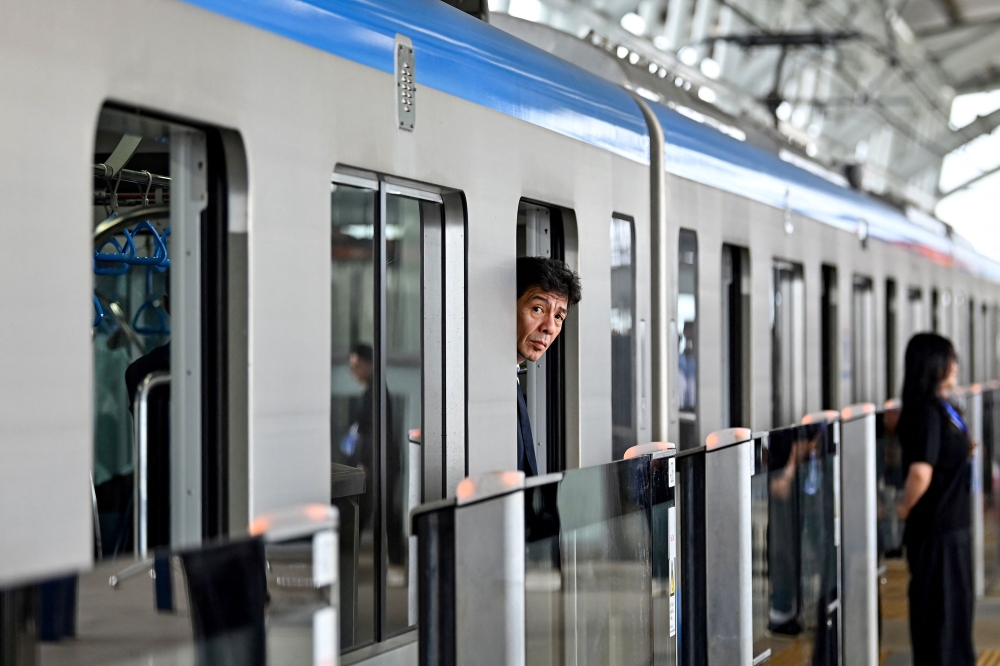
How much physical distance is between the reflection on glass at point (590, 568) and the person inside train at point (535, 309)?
13.5 inches

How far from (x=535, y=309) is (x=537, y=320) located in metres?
0.05

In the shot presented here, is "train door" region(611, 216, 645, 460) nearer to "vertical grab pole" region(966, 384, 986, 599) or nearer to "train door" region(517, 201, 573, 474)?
"train door" region(517, 201, 573, 474)

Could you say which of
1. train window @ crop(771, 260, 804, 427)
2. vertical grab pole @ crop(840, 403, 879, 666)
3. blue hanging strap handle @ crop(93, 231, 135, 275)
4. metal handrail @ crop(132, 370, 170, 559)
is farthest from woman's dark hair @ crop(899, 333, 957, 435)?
metal handrail @ crop(132, 370, 170, 559)

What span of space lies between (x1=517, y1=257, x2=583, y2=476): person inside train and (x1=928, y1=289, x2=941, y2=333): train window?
7.59 metres

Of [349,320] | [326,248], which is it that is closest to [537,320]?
[326,248]

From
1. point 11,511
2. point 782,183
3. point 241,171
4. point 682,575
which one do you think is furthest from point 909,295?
point 11,511

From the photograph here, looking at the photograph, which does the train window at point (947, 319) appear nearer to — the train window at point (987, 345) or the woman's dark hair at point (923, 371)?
the train window at point (987, 345)

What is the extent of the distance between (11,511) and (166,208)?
9.34 feet

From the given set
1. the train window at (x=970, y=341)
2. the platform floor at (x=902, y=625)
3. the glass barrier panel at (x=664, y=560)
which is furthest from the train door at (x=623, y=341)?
the train window at (x=970, y=341)

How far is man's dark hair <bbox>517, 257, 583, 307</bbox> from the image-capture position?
3766 millimetres

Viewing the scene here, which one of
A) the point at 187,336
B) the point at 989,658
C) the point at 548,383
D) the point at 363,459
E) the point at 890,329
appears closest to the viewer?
the point at 187,336

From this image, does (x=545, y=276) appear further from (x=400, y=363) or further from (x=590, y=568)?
(x=400, y=363)

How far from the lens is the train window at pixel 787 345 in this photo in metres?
6.68

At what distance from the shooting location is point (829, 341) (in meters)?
7.44
